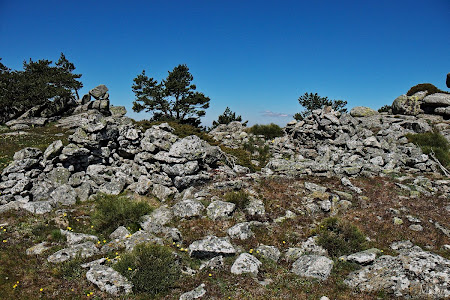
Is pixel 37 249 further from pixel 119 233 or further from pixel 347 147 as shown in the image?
pixel 347 147

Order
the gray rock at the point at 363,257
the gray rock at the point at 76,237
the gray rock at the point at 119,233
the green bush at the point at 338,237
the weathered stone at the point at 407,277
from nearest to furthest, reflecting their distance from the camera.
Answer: the weathered stone at the point at 407,277 → the gray rock at the point at 363,257 → the green bush at the point at 338,237 → the gray rock at the point at 76,237 → the gray rock at the point at 119,233

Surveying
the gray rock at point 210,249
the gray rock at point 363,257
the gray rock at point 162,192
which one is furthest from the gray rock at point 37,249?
the gray rock at point 363,257

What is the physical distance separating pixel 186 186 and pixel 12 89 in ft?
214

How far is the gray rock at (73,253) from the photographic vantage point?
10039 millimetres

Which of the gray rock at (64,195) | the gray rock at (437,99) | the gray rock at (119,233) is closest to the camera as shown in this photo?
the gray rock at (119,233)

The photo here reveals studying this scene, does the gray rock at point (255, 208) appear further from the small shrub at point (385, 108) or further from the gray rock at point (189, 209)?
the small shrub at point (385, 108)

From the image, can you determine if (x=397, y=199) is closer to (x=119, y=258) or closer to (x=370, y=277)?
(x=370, y=277)

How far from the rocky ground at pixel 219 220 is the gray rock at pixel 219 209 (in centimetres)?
6

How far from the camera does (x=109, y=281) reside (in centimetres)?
857

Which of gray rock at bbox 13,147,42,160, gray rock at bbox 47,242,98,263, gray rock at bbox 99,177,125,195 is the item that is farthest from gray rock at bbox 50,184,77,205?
gray rock at bbox 47,242,98,263

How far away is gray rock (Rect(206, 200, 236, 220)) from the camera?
13.6 metres

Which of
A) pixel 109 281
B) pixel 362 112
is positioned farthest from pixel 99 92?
pixel 109 281

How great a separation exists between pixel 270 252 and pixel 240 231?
6.26 ft

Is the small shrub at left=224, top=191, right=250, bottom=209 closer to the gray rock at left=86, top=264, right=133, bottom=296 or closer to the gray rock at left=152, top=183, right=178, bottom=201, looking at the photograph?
the gray rock at left=152, top=183, right=178, bottom=201
